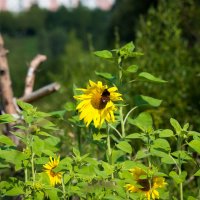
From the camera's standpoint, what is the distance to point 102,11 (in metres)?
122

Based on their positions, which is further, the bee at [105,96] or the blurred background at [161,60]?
the blurred background at [161,60]

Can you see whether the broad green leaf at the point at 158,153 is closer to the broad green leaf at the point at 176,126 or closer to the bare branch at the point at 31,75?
the broad green leaf at the point at 176,126

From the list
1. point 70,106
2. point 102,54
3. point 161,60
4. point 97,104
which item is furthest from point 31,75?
point 97,104

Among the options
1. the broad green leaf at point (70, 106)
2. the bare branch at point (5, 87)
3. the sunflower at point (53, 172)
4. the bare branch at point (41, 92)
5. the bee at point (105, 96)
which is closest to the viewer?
the bee at point (105, 96)

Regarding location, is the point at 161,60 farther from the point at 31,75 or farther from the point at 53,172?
the point at 53,172

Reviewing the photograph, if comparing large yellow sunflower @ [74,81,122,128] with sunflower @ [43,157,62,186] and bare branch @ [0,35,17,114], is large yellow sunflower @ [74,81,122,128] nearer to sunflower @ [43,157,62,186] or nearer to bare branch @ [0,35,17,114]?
sunflower @ [43,157,62,186]

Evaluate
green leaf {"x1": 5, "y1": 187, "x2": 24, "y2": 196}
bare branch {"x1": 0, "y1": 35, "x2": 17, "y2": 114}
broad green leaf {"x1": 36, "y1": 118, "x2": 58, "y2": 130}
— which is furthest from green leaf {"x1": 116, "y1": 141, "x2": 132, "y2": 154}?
bare branch {"x1": 0, "y1": 35, "x2": 17, "y2": 114}

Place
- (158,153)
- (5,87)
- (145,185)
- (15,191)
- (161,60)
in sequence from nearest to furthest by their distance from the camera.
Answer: (15,191), (158,153), (145,185), (5,87), (161,60)

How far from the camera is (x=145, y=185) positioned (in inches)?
117

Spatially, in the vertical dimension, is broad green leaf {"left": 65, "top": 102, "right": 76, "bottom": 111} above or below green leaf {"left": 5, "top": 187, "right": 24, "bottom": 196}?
above

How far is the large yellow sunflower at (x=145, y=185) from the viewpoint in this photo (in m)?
2.92

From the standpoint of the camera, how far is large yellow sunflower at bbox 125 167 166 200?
115 inches

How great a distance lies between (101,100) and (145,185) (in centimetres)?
44

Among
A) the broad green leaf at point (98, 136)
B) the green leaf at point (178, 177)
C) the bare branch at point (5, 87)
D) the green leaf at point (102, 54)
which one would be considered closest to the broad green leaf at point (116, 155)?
the broad green leaf at point (98, 136)
